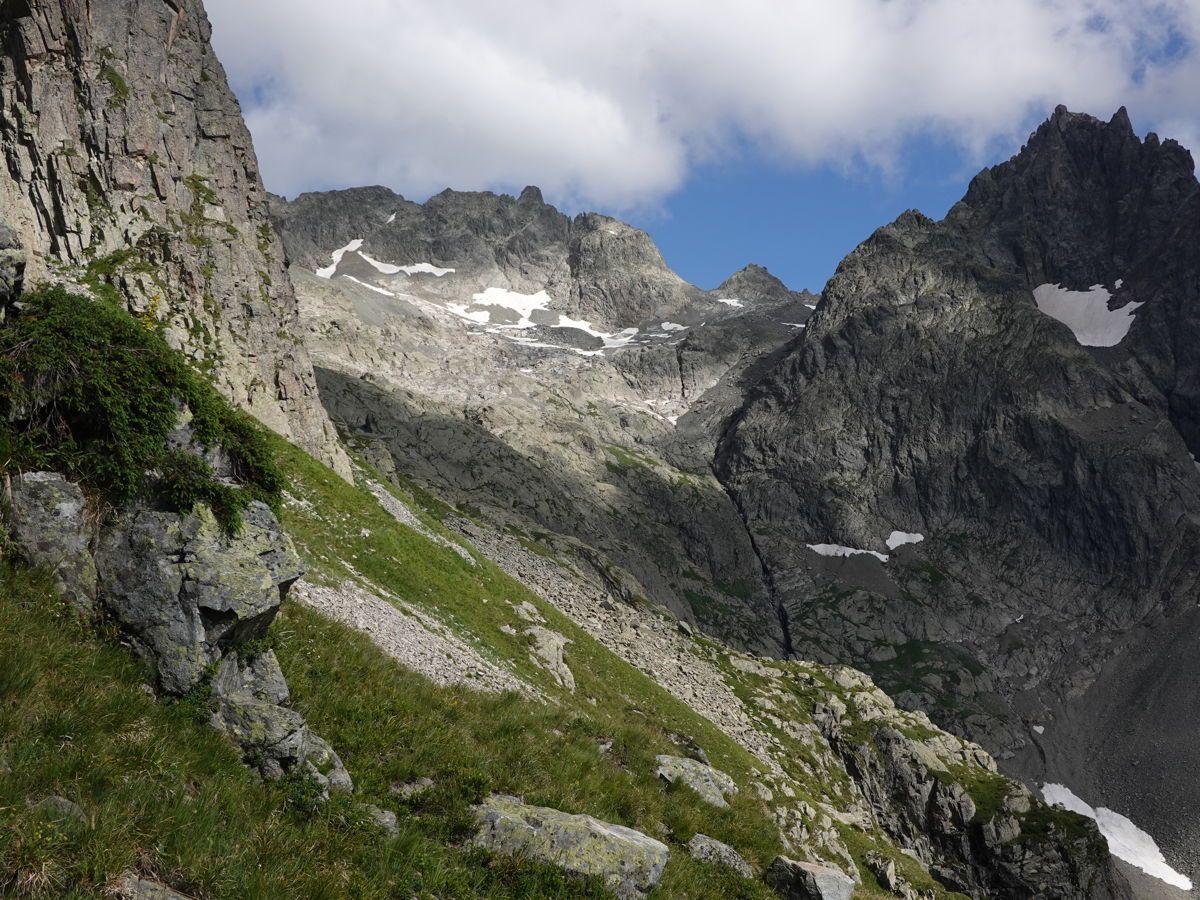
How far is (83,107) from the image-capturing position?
157 feet

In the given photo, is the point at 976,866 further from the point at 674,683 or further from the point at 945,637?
the point at 945,637

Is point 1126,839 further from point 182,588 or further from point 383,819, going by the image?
point 182,588

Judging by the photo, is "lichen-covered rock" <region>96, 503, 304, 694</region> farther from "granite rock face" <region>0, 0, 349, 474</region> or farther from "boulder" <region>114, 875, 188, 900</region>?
"granite rock face" <region>0, 0, 349, 474</region>

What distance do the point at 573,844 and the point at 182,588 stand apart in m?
6.20

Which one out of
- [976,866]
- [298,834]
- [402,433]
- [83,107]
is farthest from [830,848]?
[402,433]

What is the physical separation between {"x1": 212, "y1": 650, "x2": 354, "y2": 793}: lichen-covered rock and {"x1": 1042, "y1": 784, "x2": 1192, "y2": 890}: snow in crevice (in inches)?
5824

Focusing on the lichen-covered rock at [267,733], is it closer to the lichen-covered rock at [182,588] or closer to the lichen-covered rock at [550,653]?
the lichen-covered rock at [182,588]

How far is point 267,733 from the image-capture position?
8.98m

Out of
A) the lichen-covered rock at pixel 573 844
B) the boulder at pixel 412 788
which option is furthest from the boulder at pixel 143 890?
the lichen-covered rock at pixel 573 844

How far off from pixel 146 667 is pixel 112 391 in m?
3.78

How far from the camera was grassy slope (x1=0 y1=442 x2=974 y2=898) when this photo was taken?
6387mm

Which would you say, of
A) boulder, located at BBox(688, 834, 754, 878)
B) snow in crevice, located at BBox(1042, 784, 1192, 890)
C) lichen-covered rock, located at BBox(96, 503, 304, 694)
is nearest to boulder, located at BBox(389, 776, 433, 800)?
lichen-covered rock, located at BBox(96, 503, 304, 694)

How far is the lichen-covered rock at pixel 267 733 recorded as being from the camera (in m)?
8.84

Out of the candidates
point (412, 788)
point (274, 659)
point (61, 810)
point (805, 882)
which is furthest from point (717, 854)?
point (61, 810)
